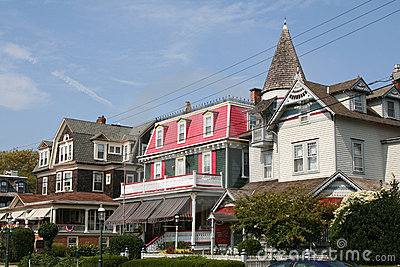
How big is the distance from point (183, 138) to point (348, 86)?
50.3 ft

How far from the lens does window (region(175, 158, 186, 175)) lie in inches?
1553

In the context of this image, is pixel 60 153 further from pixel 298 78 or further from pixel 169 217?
pixel 298 78

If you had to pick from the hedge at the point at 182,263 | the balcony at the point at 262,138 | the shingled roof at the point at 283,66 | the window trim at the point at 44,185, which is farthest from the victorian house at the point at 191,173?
the window trim at the point at 44,185

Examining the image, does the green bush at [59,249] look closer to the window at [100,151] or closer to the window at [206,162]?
the window at [100,151]

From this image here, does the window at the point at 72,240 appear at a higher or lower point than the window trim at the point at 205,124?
lower

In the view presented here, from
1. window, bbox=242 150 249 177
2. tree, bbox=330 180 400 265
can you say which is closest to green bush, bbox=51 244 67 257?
window, bbox=242 150 249 177

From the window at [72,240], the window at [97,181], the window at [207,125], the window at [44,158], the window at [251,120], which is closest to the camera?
the window at [251,120]

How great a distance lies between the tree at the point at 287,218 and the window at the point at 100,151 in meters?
28.7

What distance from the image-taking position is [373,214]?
62.7 ft

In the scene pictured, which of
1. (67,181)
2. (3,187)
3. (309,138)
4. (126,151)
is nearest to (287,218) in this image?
(309,138)

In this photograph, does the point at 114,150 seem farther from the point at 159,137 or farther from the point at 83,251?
the point at 83,251

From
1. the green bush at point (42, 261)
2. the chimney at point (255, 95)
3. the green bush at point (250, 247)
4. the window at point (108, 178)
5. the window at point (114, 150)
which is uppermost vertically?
the chimney at point (255, 95)

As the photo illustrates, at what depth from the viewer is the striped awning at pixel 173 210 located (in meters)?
33.6

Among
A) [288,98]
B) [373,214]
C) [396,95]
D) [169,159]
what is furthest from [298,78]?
[169,159]
